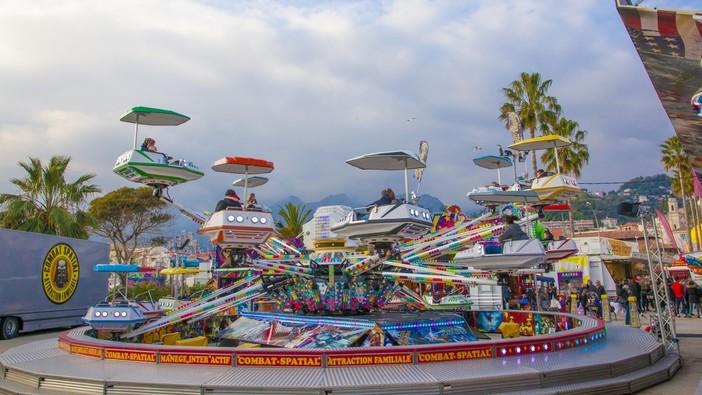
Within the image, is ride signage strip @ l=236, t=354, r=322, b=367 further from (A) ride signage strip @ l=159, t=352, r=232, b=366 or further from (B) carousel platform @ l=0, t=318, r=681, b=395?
(A) ride signage strip @ l=159, t=352, r=232, b=366

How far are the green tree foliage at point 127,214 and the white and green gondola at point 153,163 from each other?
114 ft

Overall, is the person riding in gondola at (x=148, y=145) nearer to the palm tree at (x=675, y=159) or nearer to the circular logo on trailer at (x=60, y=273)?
the circular logo on trailer at (x=60, y=273)

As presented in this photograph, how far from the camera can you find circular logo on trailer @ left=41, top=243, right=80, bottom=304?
1997 centimetres

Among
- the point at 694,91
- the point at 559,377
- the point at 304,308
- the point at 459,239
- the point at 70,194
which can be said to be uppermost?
the point at 70,194

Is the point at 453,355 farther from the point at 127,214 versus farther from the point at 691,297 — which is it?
the point at 127,214

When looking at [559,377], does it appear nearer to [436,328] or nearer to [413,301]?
[436,328]

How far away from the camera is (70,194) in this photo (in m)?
27.3

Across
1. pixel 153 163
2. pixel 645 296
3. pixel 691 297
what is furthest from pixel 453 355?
pixel 645 296

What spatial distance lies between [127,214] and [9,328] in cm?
3048

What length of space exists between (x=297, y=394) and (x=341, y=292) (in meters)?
5.32

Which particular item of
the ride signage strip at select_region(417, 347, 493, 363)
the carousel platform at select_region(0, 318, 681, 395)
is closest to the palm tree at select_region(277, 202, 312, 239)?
the carousel platform at select_region(0, 318, 681, 395)

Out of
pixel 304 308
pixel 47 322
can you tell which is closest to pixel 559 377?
pixel 304 308

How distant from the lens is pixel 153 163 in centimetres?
1243

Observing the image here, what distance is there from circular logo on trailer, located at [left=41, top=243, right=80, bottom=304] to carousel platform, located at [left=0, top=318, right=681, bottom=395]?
10645 mm
